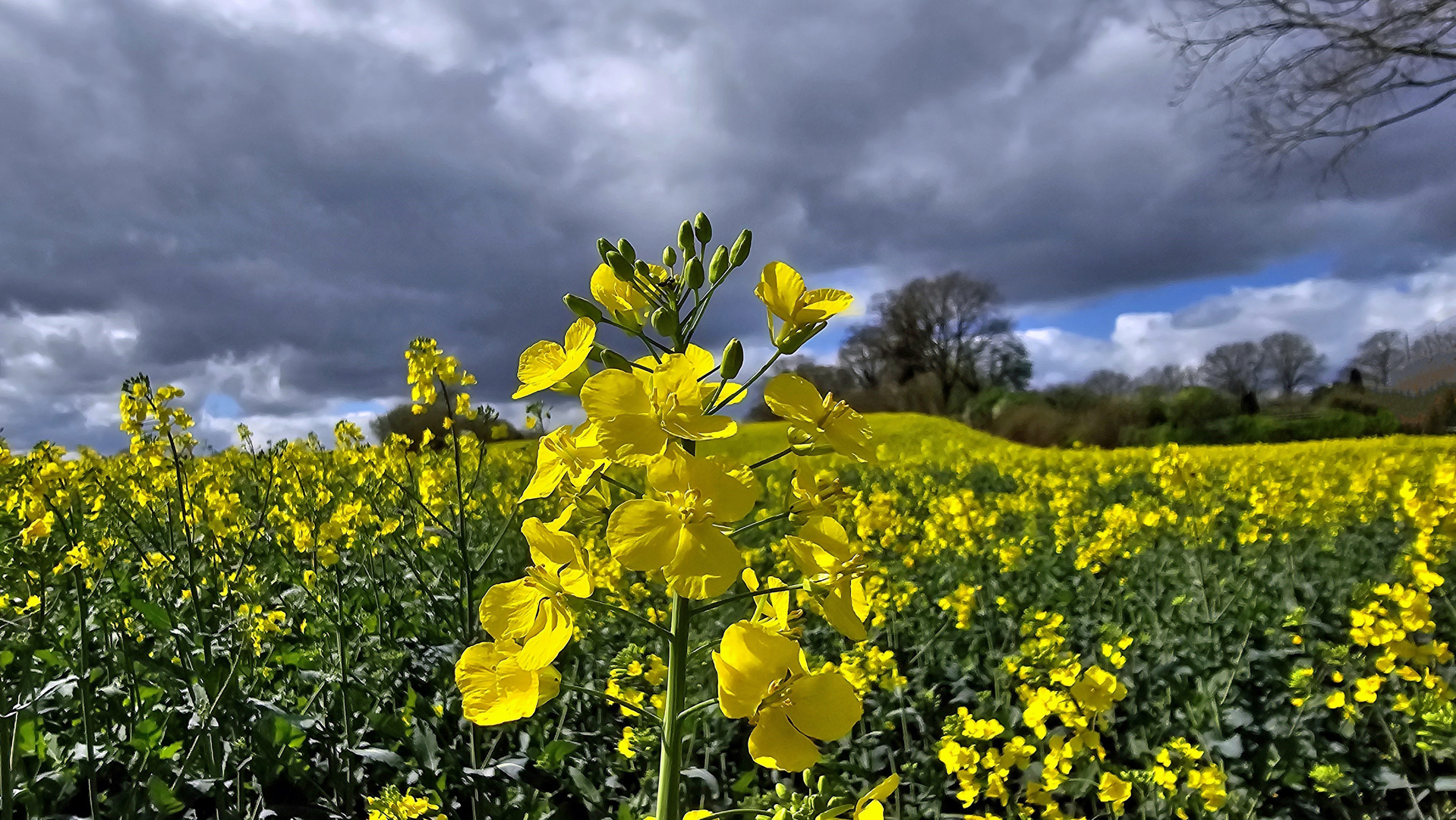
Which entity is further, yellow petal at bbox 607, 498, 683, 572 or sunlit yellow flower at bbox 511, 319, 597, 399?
sunlit yellow flower at bbox 511, 319, 597, 399

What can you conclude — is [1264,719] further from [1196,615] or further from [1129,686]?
[1196,615]

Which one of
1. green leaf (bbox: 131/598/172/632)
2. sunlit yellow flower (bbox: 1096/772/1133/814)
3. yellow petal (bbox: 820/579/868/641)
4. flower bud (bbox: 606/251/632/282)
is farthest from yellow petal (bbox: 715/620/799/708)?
green leaf (bbox: 131/598/172/632)

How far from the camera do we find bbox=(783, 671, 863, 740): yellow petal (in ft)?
3.95

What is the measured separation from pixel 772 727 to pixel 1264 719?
11.5 ft

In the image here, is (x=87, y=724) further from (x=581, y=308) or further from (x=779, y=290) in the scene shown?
(x=779, y=290)

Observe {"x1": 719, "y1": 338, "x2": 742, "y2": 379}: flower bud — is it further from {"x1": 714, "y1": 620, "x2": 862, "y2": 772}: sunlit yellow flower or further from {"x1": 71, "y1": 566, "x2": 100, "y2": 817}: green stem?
{"x1": 71, "y1": 566, "x2": 100, "y2": 817}: green stem

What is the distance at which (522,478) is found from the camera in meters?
6.00

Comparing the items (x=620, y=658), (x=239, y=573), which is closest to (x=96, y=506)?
(x=239, y=573)

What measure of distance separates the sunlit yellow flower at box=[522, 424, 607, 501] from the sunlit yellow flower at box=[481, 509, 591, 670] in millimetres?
84

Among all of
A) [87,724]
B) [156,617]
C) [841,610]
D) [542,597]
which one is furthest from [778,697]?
[156,617]

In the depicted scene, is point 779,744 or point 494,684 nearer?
point 779,744

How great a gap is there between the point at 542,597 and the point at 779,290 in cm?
64

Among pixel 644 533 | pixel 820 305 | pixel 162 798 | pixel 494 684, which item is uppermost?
pixel 820 305

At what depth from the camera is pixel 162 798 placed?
2.18m
